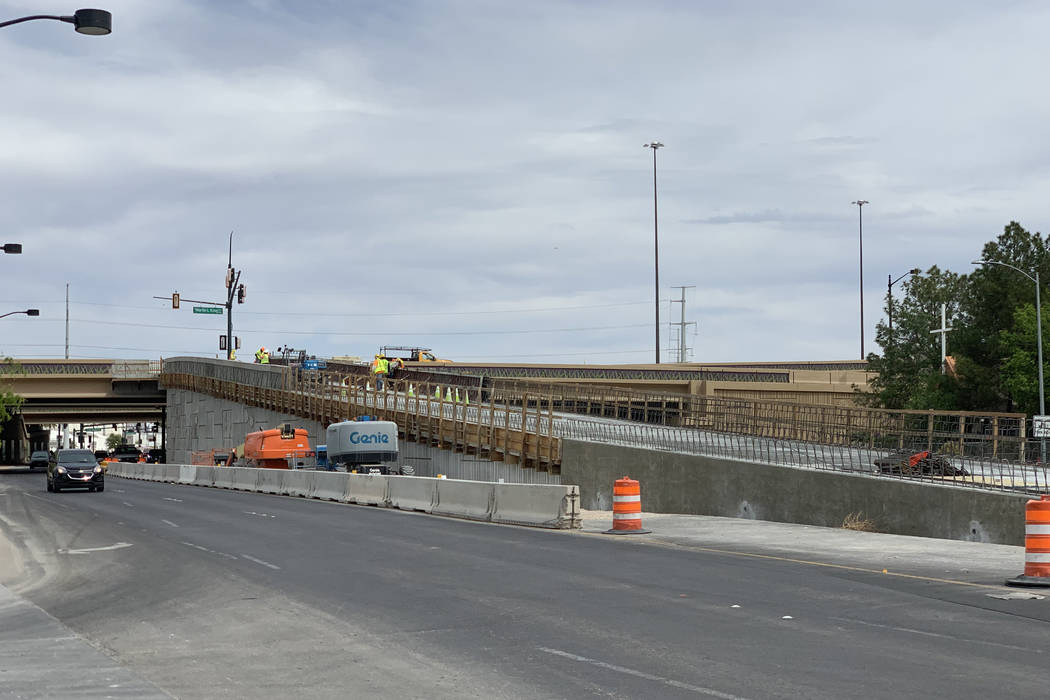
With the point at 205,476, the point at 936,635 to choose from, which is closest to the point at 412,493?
the point at 936,635

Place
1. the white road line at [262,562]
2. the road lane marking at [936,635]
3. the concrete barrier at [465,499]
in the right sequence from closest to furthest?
the road lane marking at [936,635] < the white road line at [262,562] < the concrete barrier at [465,499]

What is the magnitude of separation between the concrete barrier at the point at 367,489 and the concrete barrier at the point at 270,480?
7.30 metres

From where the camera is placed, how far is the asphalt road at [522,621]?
9266mm

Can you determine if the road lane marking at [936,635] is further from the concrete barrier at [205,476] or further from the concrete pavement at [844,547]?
the concrete barrier at [205,476]

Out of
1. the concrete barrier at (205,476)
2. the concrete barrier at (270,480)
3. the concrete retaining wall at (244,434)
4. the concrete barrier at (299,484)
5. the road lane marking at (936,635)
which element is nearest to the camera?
the road lane marking at (936,635)

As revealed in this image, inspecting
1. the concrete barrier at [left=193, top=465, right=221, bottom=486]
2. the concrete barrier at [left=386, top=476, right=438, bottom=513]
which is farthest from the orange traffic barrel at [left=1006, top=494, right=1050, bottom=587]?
the concrete barrier at [left=193, top=465, right=221, bottom=486]

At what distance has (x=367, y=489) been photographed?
1361 inches

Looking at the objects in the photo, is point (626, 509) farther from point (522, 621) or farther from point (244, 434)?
point (244, 434)

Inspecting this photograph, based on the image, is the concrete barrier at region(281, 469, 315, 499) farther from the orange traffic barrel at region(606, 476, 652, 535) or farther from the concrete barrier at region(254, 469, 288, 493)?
the orange traffic barrel at region(606, 476, 652, 535)

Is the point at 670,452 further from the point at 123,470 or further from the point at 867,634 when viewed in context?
the point at 123,470

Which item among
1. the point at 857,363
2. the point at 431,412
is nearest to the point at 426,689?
the point at 431,412

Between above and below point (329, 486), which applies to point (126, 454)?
below

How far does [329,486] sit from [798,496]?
1717cm

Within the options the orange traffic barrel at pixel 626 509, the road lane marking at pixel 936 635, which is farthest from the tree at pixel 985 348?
→ the road lane marking at pixel 936 635
